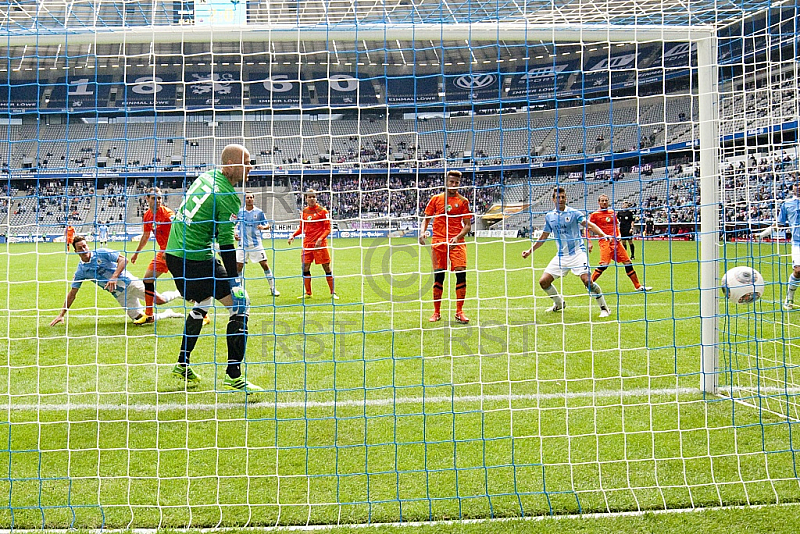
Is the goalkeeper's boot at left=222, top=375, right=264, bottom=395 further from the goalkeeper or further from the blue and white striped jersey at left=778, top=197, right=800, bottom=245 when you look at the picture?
the blue and white striped jersey at left=778, top=197, right=800, bottom=245

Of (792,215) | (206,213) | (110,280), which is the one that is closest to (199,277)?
(206,213)

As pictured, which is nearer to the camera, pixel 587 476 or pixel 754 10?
pixel 587 476

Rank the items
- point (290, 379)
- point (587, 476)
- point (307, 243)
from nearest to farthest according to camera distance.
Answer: point (587, 476) < point (290, 379) < point (307, 243)

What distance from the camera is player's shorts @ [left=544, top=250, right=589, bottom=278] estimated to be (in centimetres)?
893

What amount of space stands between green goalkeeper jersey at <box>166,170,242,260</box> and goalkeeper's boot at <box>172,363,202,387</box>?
42.2 inches

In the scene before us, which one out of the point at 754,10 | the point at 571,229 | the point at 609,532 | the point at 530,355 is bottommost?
the point at 609,532

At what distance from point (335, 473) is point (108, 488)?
4.12ft

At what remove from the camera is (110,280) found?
803 centimetres

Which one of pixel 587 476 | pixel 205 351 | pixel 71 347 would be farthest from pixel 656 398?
pixel 71 347

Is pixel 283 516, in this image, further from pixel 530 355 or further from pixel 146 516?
pixel 530 355

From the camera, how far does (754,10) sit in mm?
4984

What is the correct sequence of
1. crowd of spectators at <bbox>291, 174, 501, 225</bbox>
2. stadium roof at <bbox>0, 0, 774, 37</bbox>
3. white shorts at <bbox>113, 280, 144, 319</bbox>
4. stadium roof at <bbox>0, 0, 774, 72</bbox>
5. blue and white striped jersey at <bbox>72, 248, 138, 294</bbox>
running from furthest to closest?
crowd of spectators at <bbox>291, 174, 501, 225</bbox>
white shorts at <bbox>113, 280, 144, 319</bbox>
blue and white striped jersey at <bbox>72, 248, 138, 294</bbox>
stadium roof at <bbox>0, 0, 774, 37</bbox>
stadium roof at <bbox>0, 0, 774, 72</bbox>

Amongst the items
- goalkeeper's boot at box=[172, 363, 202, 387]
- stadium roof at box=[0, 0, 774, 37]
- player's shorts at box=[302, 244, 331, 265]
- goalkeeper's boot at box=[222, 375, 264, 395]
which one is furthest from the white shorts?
stadium roof at box=[0, 0, 774, 37]

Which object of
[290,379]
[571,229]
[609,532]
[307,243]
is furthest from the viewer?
[307,243]
